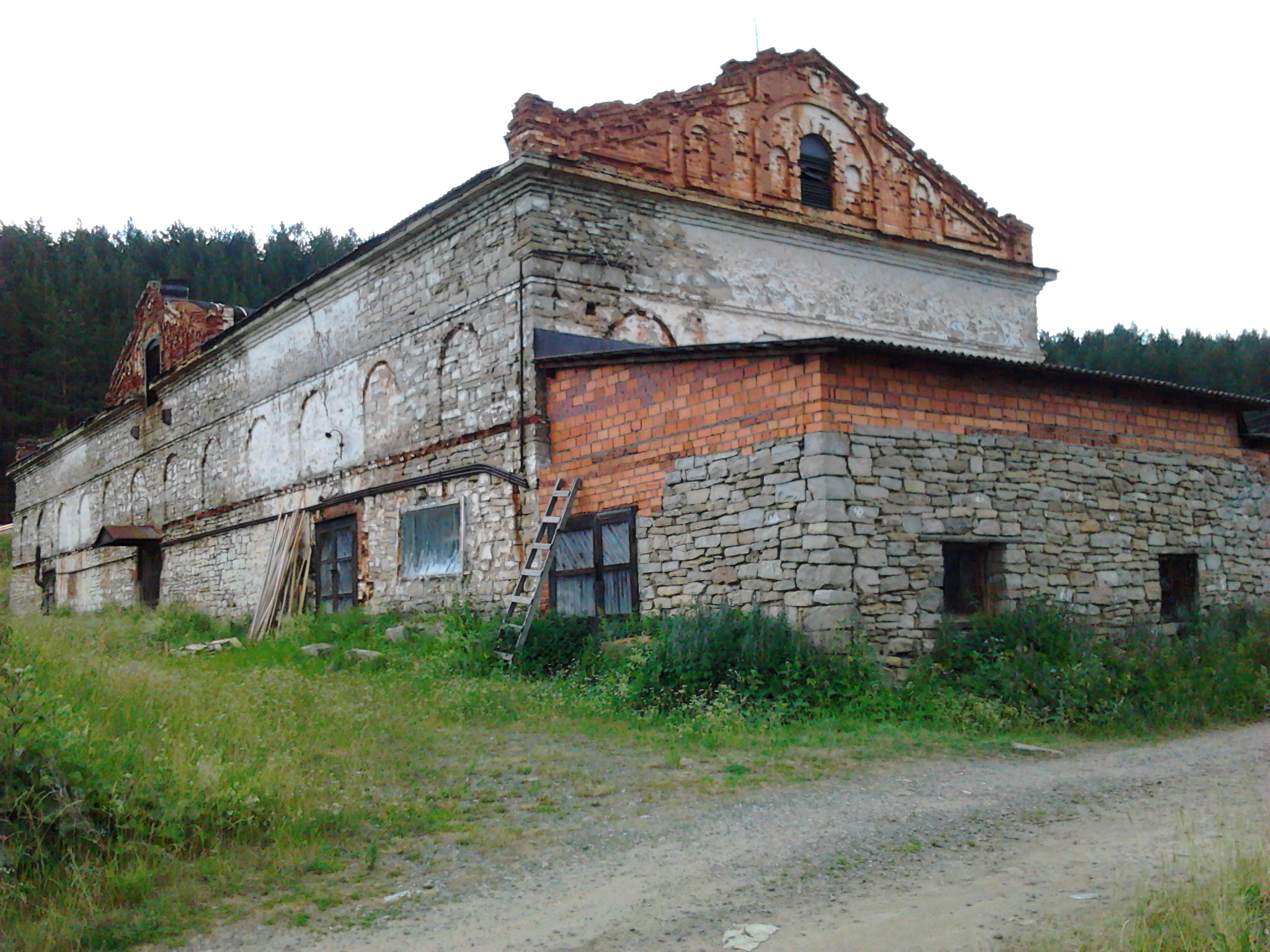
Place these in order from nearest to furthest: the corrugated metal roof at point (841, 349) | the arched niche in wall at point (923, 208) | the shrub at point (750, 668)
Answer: the shrub at point (750, 668), the corrugated metal roof at point (841, 349), the arched niche in wall at point (923, 208)

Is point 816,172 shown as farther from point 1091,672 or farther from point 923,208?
point 1091,672

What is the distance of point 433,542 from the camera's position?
1559cm

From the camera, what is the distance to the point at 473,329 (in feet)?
49.5

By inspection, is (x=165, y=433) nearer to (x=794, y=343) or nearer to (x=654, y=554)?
(x=654, y=554)

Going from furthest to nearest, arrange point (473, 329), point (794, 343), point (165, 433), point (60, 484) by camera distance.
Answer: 1. point (60, 484)
2. point (165, 433)
3. point (473, 329)
4. point (794, 343)

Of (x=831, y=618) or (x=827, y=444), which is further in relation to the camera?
(x=827, y=444)

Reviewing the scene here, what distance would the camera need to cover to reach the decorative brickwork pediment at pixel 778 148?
15.0 metres

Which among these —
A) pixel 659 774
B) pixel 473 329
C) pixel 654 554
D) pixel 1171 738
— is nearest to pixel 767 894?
pixel 659 774

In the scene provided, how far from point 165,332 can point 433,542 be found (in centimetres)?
1409

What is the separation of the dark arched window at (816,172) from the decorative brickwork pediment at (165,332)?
13571 millimetres

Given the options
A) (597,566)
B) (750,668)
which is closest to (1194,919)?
(750,668)

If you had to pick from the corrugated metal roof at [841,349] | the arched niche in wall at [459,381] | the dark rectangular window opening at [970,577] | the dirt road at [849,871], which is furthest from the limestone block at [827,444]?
the arched niche in wall at [459,381]

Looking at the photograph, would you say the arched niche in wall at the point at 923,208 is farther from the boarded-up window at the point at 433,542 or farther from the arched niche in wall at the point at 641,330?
the boarded-up window at the point at 433,542

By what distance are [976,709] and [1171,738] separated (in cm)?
168
